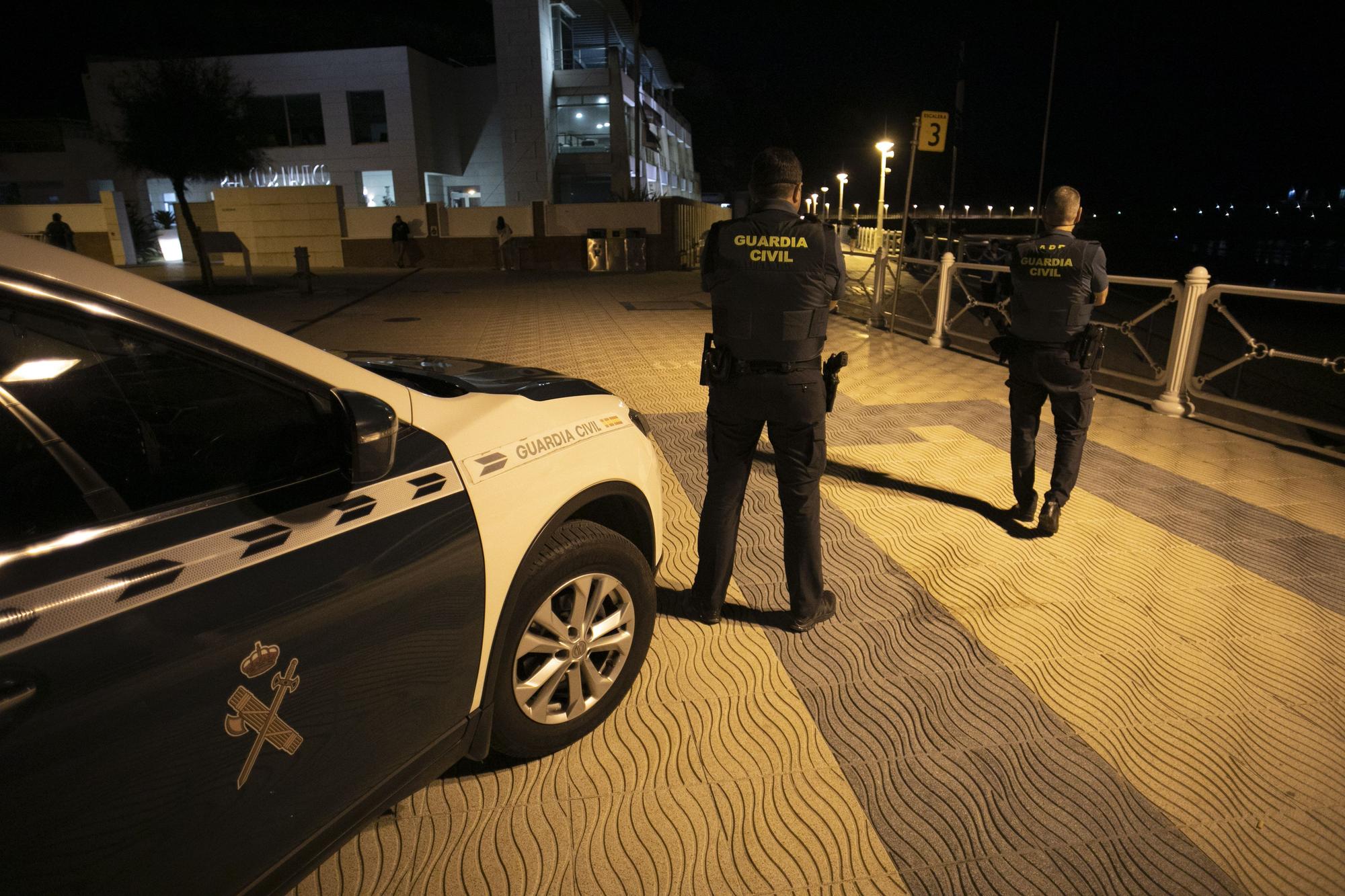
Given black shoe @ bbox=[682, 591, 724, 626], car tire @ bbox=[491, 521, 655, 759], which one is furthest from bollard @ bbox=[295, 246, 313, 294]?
car tire @ bbox=[491, 521, 655, 759]

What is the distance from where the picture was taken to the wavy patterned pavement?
2.27 metres

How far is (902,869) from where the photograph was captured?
7.38ft

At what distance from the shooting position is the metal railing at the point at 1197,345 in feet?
22.4

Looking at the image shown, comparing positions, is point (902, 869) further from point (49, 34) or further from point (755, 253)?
point (49, 34)

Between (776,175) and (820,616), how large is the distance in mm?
1933

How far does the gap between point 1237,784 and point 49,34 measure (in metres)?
69.4

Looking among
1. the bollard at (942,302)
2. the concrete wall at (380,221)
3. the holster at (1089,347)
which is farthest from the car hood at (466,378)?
the concrete wall at (380,221)

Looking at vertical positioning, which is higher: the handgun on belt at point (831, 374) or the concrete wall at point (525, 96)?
the concrete wall at point (525, 96)

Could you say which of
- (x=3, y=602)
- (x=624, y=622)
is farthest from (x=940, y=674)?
(x=3, y=602)

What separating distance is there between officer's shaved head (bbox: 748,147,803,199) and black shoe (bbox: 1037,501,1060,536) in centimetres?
259

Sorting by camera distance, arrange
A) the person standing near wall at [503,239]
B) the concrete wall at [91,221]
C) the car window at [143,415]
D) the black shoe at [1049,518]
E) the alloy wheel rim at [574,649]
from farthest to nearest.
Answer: the concrete wall at [91,221] → the person standing near wall at [503,239] → the black shoe at [1049,518] → the alloy wheel rim at [574,649] → the car window at [143,415]

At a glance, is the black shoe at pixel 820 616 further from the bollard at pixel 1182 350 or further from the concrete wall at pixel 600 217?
the concrete wall at pixel 600 217

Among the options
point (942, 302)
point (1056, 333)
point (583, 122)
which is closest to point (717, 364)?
point (1056, 333)

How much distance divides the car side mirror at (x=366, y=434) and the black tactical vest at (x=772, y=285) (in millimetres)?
1524
